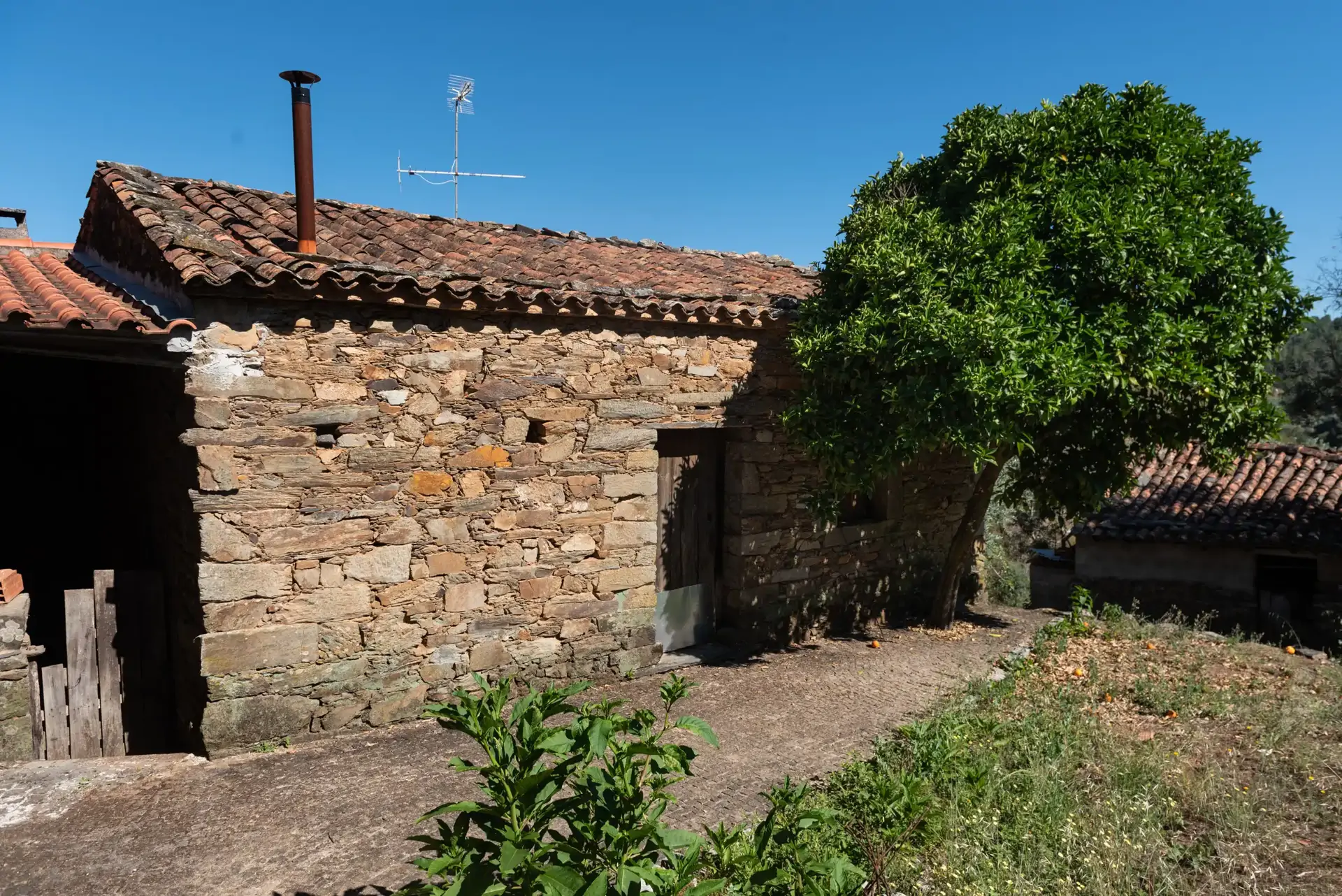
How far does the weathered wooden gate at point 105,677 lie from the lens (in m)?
5.54

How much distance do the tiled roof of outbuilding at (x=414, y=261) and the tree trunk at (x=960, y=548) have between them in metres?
2.56

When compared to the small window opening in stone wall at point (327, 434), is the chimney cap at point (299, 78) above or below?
above

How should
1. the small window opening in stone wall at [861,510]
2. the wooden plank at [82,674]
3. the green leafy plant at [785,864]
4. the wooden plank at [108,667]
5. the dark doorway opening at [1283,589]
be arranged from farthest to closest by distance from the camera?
the dark doorway opening at [1283,589] → the small window opening in stone wall at [861,510] → the wooden plank at [108,667] → the wooden plank at [82,674] → the green leafy plant at [785,864]

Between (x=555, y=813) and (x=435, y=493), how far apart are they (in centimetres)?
366

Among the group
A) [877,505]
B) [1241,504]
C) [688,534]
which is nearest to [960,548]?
[877,505]

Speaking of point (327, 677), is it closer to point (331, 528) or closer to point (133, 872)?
point (331, 528)

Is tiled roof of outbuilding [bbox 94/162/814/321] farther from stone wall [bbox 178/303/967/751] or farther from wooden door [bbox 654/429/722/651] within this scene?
wooden door [bbox 654/429/722/651]

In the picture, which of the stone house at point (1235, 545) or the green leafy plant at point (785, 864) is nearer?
the green leafy plant at point (785, 864)

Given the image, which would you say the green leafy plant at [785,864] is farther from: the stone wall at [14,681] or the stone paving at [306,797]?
the stone wall at [14,681]

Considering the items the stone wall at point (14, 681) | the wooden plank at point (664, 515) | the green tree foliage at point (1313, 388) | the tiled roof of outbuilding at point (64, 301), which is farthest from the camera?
the green tree foliage at point (1313, 388)

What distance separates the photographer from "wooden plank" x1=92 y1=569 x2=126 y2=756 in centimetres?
580

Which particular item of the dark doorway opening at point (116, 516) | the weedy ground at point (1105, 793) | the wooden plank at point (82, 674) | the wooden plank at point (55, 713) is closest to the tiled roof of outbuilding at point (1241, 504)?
the weedy ground at point (1105, 793)

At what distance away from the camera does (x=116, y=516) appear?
25.5 ft

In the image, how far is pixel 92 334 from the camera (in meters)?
5.08
